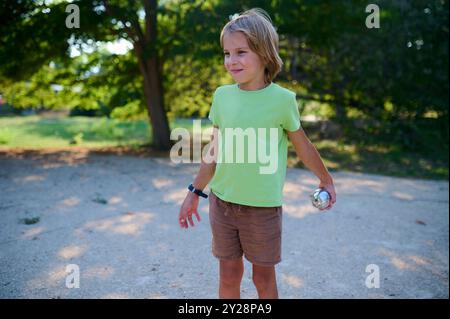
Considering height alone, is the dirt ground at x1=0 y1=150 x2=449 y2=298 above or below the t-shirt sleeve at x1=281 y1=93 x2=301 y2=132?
below

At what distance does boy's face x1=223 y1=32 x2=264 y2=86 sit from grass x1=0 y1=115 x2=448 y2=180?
249 inches

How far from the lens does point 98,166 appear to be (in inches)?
287

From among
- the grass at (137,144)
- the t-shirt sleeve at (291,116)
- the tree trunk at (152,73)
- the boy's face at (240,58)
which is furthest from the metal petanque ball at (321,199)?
the tree trunk at (152,73)

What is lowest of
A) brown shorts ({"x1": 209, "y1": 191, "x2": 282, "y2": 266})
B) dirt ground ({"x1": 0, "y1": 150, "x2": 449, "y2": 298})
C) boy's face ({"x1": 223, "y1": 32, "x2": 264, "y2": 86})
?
dirt ground ({"x1": 0, "y1": 150, "x2": 449, "y2": 298})

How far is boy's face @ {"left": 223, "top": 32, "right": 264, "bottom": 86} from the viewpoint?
1.94 meters

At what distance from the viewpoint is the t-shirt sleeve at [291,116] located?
6.33 ft

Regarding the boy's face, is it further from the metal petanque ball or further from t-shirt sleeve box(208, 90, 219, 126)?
the metal petanque ball

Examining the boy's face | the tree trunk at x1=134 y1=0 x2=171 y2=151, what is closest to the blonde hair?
the boy's face

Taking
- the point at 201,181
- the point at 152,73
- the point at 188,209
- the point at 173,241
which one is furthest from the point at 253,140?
the point at 152,73

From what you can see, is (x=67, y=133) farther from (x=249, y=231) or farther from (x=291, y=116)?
(x=291, y=116)

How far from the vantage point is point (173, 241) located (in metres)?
3.82

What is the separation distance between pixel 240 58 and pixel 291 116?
0.34 meters

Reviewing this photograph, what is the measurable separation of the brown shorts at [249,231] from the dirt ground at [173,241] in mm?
878
